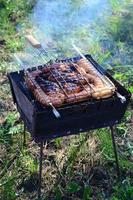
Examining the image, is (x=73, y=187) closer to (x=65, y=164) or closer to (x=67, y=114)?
(x=65, y=164)

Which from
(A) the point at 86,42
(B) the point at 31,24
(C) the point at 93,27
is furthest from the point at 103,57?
(B) the point at 31,24

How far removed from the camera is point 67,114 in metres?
3.69

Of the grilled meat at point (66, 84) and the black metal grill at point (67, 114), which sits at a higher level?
the grilled meat at point (66, 84)

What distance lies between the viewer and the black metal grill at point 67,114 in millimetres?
3639

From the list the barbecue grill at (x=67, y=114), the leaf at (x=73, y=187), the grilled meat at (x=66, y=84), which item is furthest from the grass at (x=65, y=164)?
the grilled meat at (x=66, y=84)

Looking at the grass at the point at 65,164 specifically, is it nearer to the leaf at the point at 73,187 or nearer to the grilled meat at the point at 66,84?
the leaf at the point at 73,187

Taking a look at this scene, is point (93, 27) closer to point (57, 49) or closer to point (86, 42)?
point (86, 42)

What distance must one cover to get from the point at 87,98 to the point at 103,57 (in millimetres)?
2696

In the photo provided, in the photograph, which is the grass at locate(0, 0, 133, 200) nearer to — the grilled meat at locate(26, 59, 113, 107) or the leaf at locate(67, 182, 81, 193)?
the leaf at locate(67, 182, 81, 193)

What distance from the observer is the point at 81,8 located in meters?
7.68

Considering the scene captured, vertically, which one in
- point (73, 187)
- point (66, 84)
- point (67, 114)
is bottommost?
point (73, 187)

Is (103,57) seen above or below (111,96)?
below

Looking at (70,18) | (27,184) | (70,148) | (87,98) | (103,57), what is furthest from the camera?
(70,18)

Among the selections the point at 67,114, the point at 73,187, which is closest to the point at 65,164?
the point at 73,187
